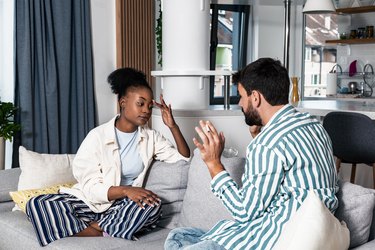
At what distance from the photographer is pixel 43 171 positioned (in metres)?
3.16

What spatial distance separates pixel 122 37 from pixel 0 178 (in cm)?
249

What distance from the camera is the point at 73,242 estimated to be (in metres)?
2.49

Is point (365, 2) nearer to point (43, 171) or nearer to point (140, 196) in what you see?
point (43, 171)

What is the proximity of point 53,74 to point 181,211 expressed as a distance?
271 centimetres

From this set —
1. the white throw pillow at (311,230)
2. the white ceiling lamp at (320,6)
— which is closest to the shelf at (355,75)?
the white ceiling lamp at (320,6)

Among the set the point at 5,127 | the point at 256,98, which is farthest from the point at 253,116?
the point at 5,127

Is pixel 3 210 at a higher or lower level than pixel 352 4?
lower

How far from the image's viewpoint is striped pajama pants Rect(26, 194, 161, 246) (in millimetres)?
2562

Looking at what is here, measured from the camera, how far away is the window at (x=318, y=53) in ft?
25.0

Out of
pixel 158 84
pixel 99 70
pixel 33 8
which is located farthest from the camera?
pixel 158 84

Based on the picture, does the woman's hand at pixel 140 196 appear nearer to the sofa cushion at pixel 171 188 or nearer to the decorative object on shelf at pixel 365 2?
the sofa cushion at pixel 171 188

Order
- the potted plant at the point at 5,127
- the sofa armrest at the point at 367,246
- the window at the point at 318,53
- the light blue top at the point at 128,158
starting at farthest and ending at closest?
1. the window at the point at 318,53
2. the potted plant at the point at 5,127
3. the light blue top at the point at 128,158
4. the sofa armrest at the point at 367,246

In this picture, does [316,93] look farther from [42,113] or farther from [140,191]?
[140,191]

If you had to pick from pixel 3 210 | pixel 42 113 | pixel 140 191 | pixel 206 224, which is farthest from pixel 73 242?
pixel 42 113
